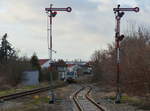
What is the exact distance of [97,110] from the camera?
19375 millimetres

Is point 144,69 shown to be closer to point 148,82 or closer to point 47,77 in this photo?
point 148,82

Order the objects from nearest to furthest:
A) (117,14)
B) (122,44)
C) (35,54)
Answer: (117,14) → (122,44) → (35,54)

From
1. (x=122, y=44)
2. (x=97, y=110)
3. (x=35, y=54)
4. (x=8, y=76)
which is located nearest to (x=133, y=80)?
(x=97, y=110)

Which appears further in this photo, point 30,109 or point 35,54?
point 35,54

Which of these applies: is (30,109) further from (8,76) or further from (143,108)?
(8,76)

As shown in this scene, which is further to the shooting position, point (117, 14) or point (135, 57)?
point (117, 14)

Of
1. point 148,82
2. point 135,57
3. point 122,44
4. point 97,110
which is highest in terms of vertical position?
point 122,44

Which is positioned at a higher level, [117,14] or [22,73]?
[117,14]

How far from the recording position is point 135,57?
2014 centimetres

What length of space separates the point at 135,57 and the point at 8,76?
3864cm

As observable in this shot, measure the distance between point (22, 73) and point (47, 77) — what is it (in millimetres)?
17699

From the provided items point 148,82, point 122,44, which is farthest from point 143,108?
point 122,44

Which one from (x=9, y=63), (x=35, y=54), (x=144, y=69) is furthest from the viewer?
(x=35, y=54)

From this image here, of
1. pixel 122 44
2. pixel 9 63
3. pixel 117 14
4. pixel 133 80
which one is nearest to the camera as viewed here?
pixel 133 80
